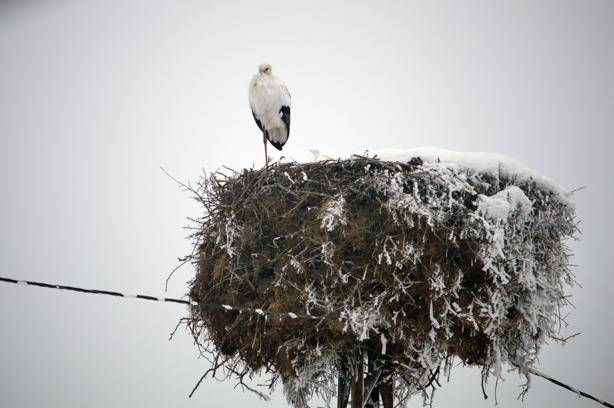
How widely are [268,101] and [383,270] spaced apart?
468 cm

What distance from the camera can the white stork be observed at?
8781 mm

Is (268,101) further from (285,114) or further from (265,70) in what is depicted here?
→ (265,70)

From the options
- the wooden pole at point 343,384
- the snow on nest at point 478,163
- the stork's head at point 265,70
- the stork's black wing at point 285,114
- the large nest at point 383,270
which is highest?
the stork's head at point 265,70

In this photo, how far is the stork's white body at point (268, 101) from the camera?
8.78 m

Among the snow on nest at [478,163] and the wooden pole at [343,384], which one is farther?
the wooden pole at [343,384]

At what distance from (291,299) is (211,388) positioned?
4045 cm

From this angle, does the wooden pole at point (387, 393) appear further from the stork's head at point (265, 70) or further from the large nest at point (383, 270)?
the stork's head at point (265, 70)

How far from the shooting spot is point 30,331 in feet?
172

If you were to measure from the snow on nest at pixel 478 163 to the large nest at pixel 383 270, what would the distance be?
0.03 meters

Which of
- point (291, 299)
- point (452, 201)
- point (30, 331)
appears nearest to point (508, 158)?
point (452, 201)

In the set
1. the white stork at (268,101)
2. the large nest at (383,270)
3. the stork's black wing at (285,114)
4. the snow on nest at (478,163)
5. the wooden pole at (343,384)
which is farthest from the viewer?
the stork's black wing at (285,114)

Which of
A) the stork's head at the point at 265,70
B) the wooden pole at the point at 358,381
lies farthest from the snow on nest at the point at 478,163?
the stork's head at the point at 265,70

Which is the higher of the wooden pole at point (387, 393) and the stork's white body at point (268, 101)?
the stork's white body at point (268, 101)

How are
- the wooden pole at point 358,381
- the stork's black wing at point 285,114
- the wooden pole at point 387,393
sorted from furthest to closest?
the stork's black wing at point 285,114
the wooden pole at point 387,393
the wooden pole at point 358,381
